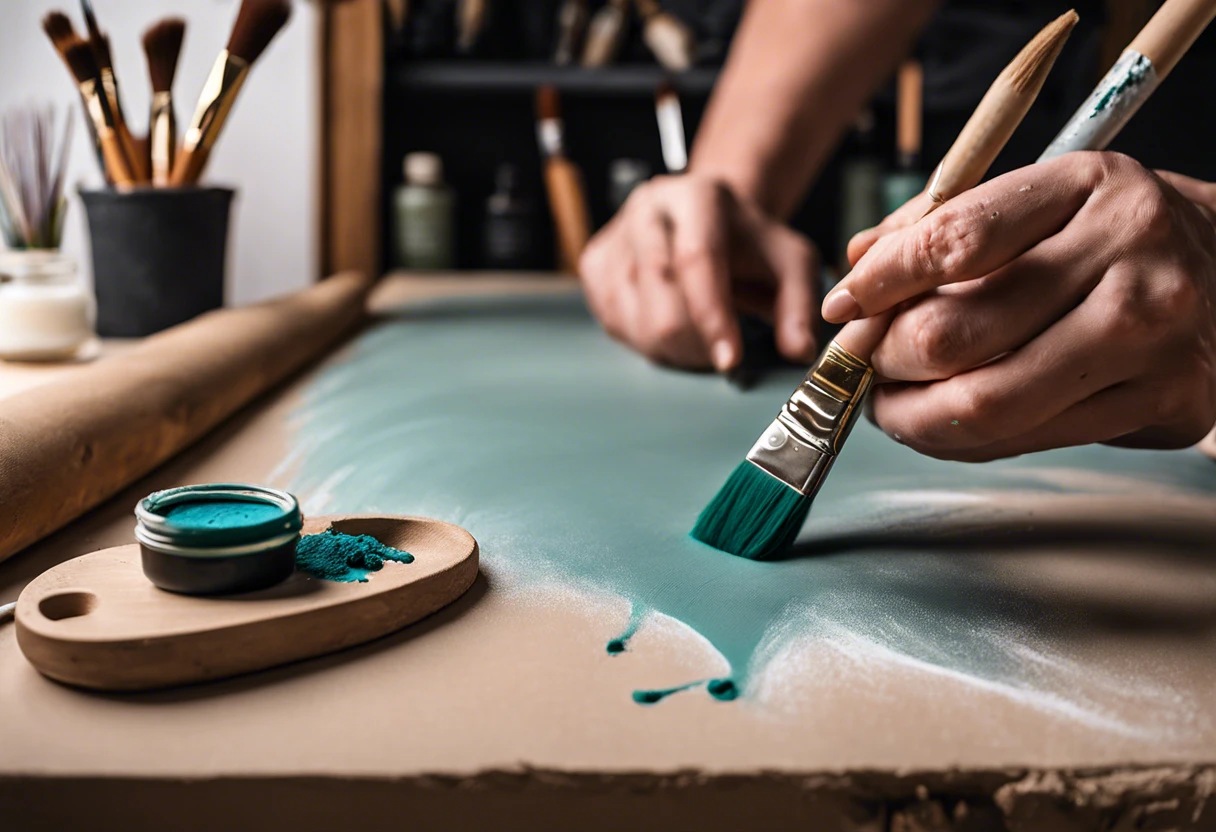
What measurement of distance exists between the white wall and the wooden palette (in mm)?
1850

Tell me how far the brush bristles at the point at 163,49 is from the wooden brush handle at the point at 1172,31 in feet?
3.41

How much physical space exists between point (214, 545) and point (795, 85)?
1.28m

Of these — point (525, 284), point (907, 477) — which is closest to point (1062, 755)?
point (907, 477)

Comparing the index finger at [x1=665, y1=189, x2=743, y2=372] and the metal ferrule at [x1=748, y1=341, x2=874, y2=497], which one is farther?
the index finger at [x1=665, y1=189, x2=743, y2=372]

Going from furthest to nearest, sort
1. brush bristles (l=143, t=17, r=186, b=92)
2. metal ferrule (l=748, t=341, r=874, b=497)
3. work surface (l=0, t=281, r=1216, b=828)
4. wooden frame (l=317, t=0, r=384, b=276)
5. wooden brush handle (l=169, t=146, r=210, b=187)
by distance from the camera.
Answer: wooden frame (l=317, t=0, r=384, b=276)
wooden brush handle (l=169, t=146, r=210, b=187)
brush bristles (l=143, t=17, r=186, b=92)
metal ferrule (l=748, t=341, r=874, b=497)
work surface (l=0, t=281, r=1216, b=828)

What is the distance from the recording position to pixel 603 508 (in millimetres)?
773

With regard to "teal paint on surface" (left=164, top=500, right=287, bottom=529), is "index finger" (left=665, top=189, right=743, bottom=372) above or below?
above

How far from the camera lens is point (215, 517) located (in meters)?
0.55

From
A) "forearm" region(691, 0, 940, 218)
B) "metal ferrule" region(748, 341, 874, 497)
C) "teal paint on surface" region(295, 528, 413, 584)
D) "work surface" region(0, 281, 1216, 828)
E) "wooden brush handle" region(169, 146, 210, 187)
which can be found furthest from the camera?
"forearm" region(691, 0, 940, 218)

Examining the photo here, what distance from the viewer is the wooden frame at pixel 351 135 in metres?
2.23

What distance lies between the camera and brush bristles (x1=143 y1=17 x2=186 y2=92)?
1214 mm

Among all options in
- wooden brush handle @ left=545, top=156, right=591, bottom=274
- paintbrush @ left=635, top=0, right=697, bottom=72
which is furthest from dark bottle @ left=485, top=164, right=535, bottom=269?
paintbrush @ left=635, top=0, right=697, bottom=72

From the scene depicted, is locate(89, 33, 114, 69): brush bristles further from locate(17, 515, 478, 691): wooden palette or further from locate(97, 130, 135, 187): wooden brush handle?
locate(17, 515, 478, 691): wooden palette

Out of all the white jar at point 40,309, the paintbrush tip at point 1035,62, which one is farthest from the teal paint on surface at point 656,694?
the white jar at point 40,309
